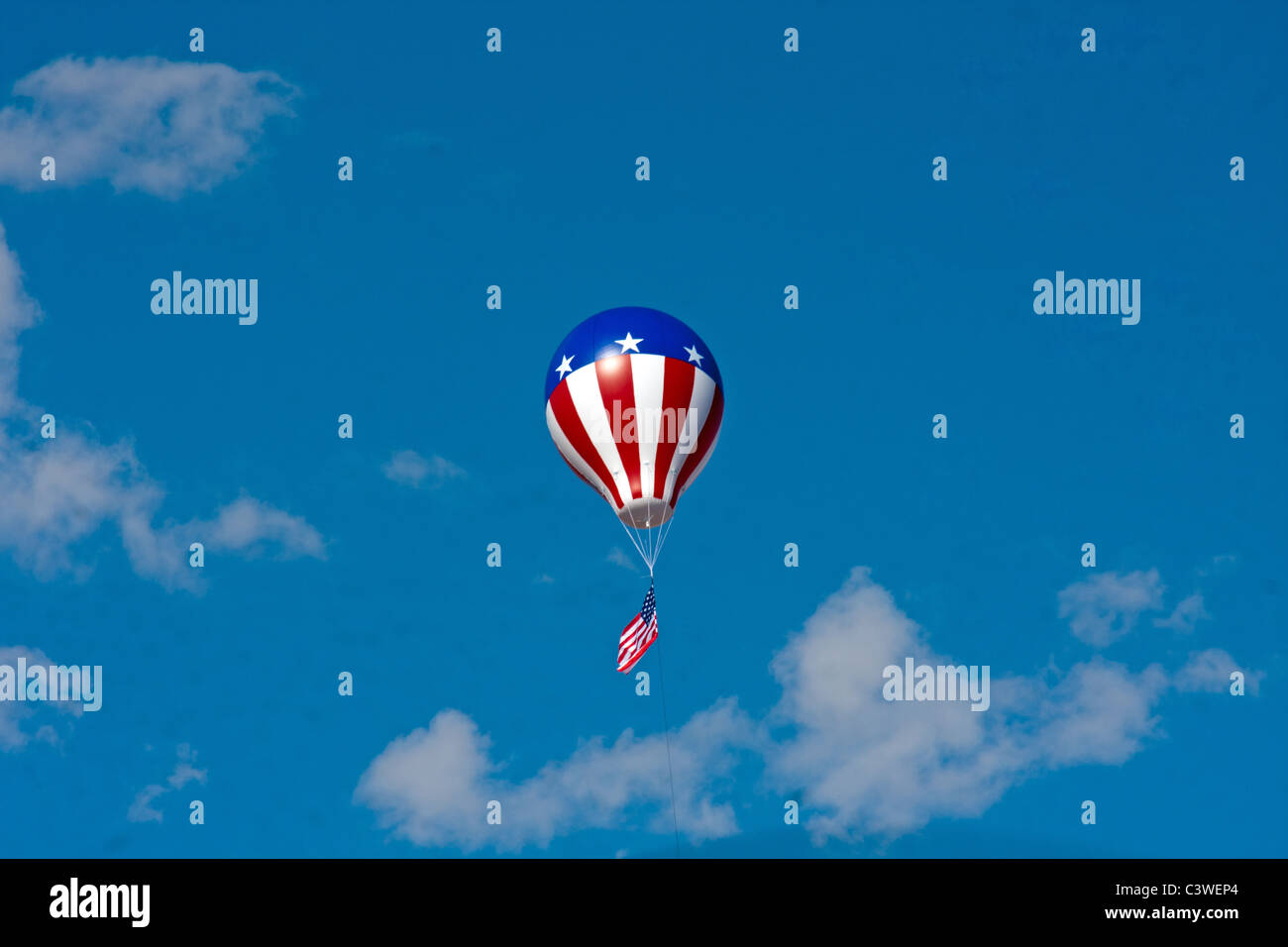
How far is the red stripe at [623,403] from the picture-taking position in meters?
44.2

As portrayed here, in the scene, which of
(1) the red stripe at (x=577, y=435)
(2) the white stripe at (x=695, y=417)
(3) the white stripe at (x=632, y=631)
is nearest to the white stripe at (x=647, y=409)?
(2) the white stripe at (x=695, y=417)

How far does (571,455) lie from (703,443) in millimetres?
3108

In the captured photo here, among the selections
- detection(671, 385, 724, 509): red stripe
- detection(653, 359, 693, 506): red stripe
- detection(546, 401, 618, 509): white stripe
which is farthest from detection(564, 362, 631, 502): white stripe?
detection(671, 385, 724, 509): red stripe

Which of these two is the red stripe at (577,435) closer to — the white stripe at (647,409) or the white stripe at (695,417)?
the white stripe at (647,409)

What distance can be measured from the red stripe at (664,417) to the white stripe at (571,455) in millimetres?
1256

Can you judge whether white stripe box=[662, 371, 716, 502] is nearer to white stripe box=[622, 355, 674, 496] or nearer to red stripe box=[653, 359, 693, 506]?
red stripe box=[653, 359, 693, 506]

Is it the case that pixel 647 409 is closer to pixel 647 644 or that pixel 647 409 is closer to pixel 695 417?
pixel 695 417

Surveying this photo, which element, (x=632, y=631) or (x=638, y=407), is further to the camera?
(x=638, y=407)

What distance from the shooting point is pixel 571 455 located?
149ft

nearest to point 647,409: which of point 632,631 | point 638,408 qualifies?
point 638,408
